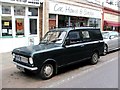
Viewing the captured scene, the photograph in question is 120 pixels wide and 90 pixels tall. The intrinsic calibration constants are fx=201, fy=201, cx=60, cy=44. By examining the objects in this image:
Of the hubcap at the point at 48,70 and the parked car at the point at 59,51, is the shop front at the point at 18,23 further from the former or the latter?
the hubcap at the point at 48,70

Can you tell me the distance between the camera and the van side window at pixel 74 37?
7.97 meters

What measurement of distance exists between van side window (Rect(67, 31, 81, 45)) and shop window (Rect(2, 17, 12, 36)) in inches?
250

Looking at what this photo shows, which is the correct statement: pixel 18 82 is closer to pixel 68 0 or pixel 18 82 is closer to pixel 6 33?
pixel 6 33

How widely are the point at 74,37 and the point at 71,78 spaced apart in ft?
6.19

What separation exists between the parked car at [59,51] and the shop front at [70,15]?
739cm

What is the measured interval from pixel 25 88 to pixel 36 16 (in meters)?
9.91

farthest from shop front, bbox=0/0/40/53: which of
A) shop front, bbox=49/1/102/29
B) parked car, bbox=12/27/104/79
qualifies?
parked car, bbox=12/27/104/79

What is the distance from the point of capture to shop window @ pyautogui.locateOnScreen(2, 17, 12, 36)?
1302 centimetres

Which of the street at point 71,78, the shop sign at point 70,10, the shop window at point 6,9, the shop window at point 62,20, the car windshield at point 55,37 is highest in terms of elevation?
the shop sign at point 70,10

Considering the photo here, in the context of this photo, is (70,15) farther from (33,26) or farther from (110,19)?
(110,19)

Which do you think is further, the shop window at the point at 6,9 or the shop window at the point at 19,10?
the shop window at the point at 19,10

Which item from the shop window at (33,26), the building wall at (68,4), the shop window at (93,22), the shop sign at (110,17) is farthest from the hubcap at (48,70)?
the shop sign at (110,17)

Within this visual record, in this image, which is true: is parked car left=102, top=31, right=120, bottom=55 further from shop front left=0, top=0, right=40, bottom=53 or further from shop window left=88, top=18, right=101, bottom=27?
shop window left=88, top=18, right=101, bottom=27

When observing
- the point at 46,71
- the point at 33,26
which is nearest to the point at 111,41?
the point at 33,26
